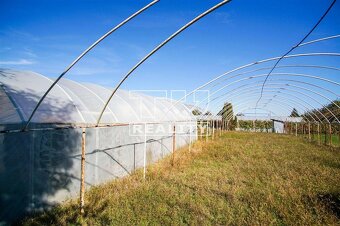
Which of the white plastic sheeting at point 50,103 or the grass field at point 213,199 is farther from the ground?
the white plastic sheeting at point 50,103

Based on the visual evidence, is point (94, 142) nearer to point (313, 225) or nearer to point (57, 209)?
point (57, 209)

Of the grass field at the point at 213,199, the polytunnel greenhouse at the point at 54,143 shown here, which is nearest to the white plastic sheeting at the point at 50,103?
the polytunnel greenhouse at the point at 54,143

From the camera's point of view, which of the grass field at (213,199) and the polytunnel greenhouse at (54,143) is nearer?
the polytunnel greenhouse at (54,143)

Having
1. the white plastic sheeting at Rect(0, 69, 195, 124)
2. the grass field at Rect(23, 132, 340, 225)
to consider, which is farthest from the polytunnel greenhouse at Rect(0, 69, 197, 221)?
the grass field at Rect(23, 132, 340, 225)

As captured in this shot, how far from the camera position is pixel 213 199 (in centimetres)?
667

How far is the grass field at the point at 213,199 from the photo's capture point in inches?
213

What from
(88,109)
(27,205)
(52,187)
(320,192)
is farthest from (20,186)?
(320,192)

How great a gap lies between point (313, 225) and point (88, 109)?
633 cm

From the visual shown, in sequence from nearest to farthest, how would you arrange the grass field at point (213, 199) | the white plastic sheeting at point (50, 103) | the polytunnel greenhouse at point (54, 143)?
the polytunnel greenhouse at point (54, 143) → the grass field at point (213, 199) → the white plastic sheeting at point (50, 103)

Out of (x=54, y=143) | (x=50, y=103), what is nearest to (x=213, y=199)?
(x=54, y=143)

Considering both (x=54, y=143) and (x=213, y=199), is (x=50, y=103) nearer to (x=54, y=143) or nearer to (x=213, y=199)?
(x=54, y=143)

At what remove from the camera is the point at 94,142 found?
744cm

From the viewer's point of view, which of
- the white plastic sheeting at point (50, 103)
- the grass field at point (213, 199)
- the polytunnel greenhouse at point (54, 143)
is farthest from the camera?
the white plastic sheeting at point (50, 103)

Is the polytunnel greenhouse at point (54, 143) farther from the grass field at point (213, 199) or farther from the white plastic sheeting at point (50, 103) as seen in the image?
the grass field at point (213, 199)
